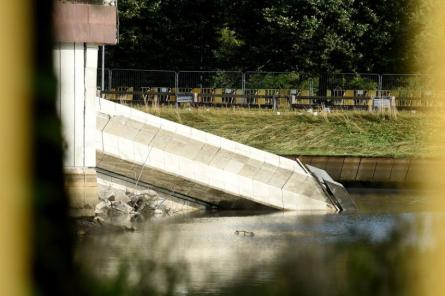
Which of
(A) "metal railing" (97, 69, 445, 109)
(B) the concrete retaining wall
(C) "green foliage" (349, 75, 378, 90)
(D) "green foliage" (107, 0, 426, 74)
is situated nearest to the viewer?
(B) the concrete retaining wall

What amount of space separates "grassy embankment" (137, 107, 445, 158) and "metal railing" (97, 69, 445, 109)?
176 cm

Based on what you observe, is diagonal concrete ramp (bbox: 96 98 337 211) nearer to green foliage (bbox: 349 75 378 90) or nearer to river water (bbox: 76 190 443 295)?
green foliage (bbox: 349 75 378 90)

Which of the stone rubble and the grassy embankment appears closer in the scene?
the stone rubble

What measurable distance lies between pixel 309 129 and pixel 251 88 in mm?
7803

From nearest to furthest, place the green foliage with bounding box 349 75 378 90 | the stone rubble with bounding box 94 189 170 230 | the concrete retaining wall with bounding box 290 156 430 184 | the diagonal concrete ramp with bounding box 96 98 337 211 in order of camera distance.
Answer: the stone rubble with bounding box 94 189 170 230 < the diagonal concrete ramp with bounding box 96 98 337 211 < the concrete retaining wall with bounding box 290 156 430 184 < the green foliage with bounding box 349 75 378 90

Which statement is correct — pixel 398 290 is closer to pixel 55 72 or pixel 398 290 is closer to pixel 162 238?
pixel 162 238

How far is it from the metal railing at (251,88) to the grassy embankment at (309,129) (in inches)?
69.4

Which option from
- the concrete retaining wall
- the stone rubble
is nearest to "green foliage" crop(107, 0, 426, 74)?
the concrete retaining wall

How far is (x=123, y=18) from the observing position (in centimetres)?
4362

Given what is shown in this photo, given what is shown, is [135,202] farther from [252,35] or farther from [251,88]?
[252,35]

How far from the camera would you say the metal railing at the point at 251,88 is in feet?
126

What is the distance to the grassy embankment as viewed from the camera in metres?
33.0

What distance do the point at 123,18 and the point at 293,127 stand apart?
11.5 m

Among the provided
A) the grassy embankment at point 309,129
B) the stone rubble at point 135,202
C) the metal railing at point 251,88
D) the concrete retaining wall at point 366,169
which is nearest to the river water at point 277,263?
the stone rubble at point 135,202
